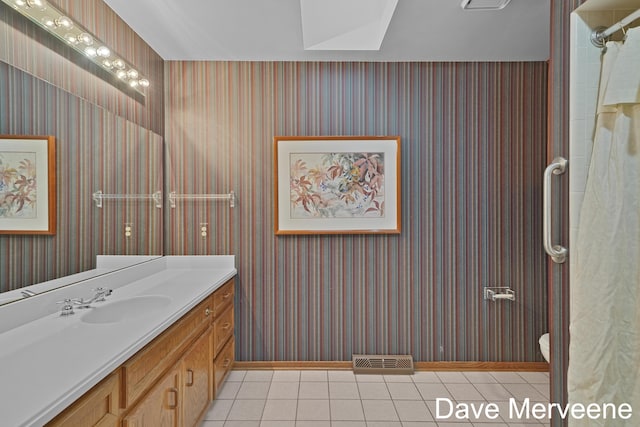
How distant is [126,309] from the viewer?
1852 millimetres

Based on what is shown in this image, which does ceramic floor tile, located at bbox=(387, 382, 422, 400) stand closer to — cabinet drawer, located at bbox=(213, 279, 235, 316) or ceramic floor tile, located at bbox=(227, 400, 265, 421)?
ceramic floor tile, located at bbox=(227, 400, 265, 421)

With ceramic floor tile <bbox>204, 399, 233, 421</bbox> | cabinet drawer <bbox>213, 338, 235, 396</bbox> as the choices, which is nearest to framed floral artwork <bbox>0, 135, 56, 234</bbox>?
cabinet drawer <bbox>213, 338, 235, 396</bbox>

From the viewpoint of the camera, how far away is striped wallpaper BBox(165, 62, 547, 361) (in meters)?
2.74

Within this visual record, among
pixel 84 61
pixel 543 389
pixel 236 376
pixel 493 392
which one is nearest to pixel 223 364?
pixel 236 376

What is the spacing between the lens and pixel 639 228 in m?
1.04

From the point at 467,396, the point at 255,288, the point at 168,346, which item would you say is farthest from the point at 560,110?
the point at 255,288

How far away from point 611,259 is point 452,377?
1.95 m

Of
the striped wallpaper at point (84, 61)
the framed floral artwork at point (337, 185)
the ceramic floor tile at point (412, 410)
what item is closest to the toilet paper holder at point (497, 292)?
the framed floral artwork at point (337, 185)

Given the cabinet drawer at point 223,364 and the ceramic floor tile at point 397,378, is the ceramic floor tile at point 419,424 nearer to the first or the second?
the ceramic floor tile at point 397,378

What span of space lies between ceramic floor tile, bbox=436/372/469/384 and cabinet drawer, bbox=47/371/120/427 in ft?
7.36

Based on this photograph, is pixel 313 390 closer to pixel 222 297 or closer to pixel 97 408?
pixel 222 297

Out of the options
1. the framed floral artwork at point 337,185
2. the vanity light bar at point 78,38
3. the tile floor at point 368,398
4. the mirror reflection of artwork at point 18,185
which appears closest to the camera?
the mirror reflection of artwork at point 18,185

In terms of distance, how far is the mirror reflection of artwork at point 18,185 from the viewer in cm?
144

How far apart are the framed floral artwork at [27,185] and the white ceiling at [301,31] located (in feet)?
3.51
